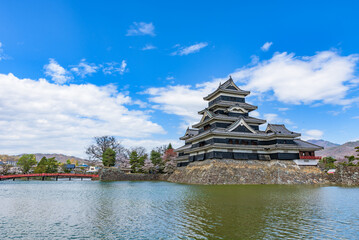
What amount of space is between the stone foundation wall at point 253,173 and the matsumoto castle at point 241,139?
3.37ft

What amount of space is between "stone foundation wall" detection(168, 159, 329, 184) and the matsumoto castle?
1026mm

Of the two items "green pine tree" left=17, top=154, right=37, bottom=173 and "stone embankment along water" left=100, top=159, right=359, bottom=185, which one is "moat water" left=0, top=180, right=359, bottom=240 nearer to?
"stone embankment along water" left=100, top=159, right=359, bottom=185

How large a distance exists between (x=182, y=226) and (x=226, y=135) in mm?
26686

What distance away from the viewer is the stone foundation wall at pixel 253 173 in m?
31.8

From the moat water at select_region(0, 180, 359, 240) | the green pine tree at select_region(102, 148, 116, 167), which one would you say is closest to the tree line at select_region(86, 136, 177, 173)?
the green pine tree at select_region(102, 148, 116, 167)

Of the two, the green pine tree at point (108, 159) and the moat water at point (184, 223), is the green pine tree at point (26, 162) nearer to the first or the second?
the green pine tree at point (108, 159)

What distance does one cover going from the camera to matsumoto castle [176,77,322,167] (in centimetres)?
3462

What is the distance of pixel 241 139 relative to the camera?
36.0 m

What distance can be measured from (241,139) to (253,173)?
17.8 feet

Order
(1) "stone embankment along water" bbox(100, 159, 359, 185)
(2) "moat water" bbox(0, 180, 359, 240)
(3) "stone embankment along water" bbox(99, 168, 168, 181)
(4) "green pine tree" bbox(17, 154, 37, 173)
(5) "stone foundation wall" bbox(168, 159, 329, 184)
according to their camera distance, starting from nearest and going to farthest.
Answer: (2) "moat water" bbox(0, 180, 359, 240)
(1) "stone embankment along water" bbox(100, 159, 359, 185)
(5) "stone foundation wall" bbox(168, 159, 329, 184)
(3) "stone embankment along water" bbox(99, 168, 168, 181)
(4) "green pine tree" bbox(17, 154, 37, 173)

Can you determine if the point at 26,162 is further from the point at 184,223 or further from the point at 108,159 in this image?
the point at 184,223

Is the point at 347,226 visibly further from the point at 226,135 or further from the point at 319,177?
the point at 319,177

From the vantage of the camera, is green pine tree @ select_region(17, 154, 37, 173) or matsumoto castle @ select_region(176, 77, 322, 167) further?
green pine tree @ select_region(17, 154, 37, 173)

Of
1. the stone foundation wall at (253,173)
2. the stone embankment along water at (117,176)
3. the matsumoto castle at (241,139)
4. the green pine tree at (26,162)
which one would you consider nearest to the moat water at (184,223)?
the stone foundation wall at (253,173)
